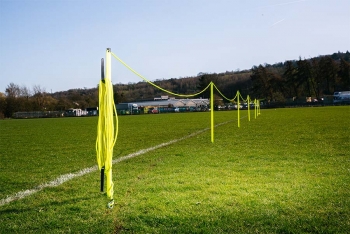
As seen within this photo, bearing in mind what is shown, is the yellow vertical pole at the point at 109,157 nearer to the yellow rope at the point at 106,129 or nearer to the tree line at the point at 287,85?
the yellow rope at the point at 106,129

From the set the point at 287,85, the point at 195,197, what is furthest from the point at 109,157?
the point at 287,85

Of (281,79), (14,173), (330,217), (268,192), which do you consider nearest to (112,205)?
(268,192)

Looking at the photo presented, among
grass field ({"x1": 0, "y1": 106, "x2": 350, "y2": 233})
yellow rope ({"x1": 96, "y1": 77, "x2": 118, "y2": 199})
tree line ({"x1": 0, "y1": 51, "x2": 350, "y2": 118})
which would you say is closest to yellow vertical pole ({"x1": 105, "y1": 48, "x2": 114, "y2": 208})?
yellow rope ({"x1": 96, "y1": 77, "x2": 118, "y2": 199})

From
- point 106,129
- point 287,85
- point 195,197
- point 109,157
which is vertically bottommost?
point 195,197

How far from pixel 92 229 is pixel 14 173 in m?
4.10

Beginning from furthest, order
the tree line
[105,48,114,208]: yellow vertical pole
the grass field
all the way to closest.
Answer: the tree line < [105,48,114,208]: yellow vertical pole < the grass field

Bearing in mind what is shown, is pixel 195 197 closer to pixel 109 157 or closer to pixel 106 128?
pixel 109 157

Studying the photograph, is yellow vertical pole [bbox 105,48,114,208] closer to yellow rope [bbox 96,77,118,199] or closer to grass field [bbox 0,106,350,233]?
yellow rope [bbox 96,77,118,199]

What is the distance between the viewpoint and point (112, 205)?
3.91 metres

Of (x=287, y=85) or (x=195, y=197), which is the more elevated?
(x=287, y=85)

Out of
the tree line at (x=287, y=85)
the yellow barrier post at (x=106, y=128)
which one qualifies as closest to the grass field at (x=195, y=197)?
the yellow barrier post at (x=106, y=128)

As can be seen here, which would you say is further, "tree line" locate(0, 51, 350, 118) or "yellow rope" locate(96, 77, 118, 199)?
"tree line" locate(0, 51, 350, 118)

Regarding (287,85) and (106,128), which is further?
(287,85)

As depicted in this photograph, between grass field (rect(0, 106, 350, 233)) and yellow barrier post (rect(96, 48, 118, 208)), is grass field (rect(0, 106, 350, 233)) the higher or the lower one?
the lower one
